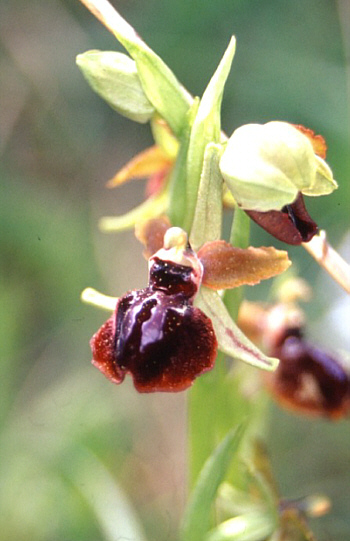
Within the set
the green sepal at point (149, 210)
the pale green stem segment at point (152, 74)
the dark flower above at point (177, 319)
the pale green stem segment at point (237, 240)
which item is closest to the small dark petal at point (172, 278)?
the dark flower above at point (177, 319)

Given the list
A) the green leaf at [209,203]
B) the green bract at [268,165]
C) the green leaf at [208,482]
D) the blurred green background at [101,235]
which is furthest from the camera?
the blurred green background at [101,235]

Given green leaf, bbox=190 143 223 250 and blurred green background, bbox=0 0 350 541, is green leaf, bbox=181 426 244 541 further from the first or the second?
blurred green background, bbox=0 0 350 541

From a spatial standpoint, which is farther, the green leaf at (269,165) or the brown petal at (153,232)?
the brown petal at (153,232)

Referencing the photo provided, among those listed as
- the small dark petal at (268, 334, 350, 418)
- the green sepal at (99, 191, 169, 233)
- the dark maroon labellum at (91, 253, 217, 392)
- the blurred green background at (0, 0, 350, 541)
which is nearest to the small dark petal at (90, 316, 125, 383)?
the dark maroon labellum at (91, 253, 217, 392)

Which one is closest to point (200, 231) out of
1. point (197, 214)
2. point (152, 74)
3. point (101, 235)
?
point (197, 214)

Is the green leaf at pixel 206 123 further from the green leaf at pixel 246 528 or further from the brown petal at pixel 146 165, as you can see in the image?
the green leaf at pixel 246 528

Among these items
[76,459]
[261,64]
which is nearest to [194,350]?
[76,459]

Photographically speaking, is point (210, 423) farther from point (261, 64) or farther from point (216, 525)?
point (261, 64)

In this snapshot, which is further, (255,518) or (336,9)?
(336,9)
